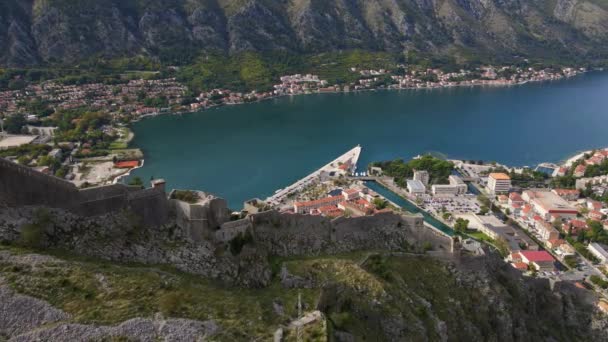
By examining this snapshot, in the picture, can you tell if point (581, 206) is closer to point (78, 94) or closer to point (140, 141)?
point (140, 141)

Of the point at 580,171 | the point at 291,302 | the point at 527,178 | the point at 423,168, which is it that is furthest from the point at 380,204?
the point at 291,302

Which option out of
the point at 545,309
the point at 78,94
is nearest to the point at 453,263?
the point at 545,309

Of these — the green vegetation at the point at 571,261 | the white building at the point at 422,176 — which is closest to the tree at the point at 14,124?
the white building at the point at 422,176

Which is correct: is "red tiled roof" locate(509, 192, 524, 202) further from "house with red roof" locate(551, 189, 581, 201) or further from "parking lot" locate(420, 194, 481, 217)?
"house with red roof" locate(551, 189, 581, 201)

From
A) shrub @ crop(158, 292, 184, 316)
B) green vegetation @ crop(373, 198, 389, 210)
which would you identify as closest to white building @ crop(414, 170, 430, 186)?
green vegetation @ crop(373, 198, 389, 210)

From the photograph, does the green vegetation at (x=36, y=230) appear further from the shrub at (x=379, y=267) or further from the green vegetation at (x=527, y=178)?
the green vegetation at (x=527, y=178)

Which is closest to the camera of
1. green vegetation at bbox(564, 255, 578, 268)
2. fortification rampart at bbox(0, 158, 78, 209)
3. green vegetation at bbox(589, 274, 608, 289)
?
fortification rampart at bbox(0, 158, 78, 209)
